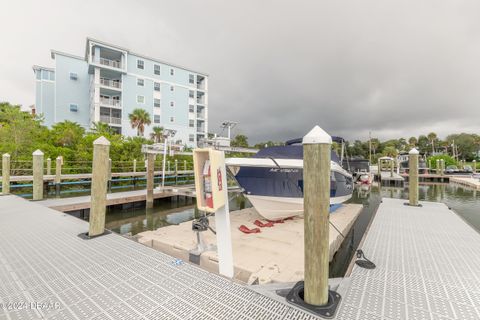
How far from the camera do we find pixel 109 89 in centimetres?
2503

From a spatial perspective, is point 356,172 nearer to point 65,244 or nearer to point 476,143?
point 65,244

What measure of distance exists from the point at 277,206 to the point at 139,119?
940 inches

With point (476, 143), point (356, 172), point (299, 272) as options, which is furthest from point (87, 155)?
point (476, 143)

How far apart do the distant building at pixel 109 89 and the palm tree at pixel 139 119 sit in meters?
1.17

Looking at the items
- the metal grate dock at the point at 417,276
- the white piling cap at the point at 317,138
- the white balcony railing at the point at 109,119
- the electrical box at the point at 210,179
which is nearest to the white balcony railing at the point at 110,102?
the white balcony railing at the point at 109,119

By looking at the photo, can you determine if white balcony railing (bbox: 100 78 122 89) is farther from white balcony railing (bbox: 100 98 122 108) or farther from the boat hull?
the boat hull

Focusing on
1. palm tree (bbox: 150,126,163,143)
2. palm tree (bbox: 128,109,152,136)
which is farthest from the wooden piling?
palm tree (bbox: 150,126,163,143)

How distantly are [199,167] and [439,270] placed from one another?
11.2 feet

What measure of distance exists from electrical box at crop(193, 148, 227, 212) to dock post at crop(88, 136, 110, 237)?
6.65 ft

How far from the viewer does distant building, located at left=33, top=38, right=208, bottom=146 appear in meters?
24.6

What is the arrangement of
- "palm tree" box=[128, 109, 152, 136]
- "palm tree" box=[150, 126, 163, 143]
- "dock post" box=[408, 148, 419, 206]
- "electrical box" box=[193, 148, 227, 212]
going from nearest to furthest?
1. "electrical box" box=[193, 148, 227, 212]
2. "dock post" box=[408, 148, 419, 206]
3. "palm tree" box=[128, 109, 152, 136]
4. "palm tree" box=[150, 126, 163, 143]

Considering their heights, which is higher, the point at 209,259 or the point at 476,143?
the point at 476,143

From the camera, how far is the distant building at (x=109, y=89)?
24641 mm

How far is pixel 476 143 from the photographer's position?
64.4 m
